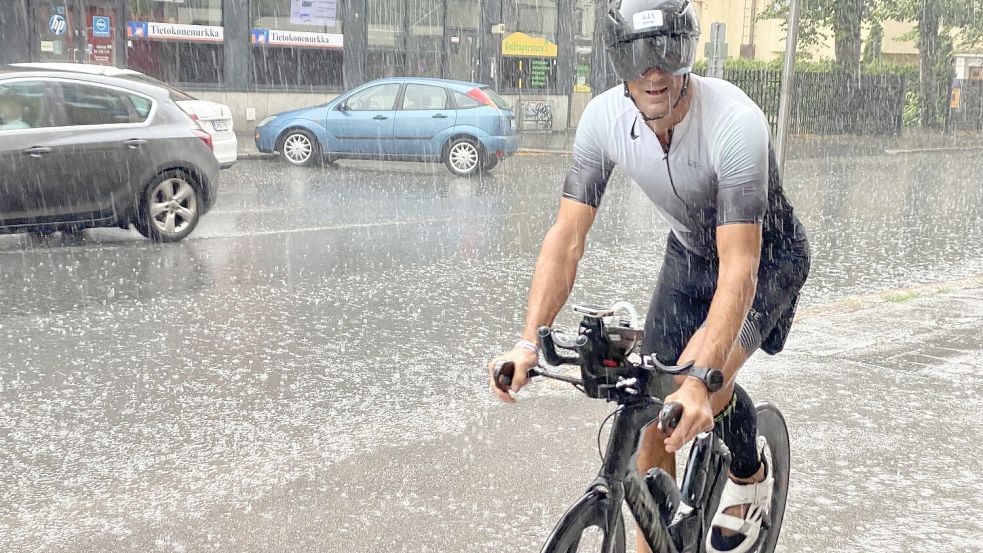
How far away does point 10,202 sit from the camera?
987cm

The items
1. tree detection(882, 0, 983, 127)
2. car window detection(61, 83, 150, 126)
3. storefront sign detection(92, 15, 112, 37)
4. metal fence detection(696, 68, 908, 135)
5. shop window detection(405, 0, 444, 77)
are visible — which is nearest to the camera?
car window detection(61, 83, 150, 126)

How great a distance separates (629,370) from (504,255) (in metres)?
7.94

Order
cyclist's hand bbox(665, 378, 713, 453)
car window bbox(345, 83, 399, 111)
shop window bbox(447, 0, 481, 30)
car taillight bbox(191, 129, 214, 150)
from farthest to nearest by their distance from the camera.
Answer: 1. shop window bbox(447, 0, 481, 30)
2. car window bbox(345, 83, 399, 111)
3. car taillight bbox(191, 129, 214, 150)
4. cyclist's hand bbox(665, 378, 713, 453)

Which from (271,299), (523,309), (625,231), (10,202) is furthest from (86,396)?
(625,231)

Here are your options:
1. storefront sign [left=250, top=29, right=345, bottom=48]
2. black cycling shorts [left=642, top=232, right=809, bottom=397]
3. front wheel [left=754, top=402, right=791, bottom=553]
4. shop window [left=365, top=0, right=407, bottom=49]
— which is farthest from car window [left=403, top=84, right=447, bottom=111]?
black cycling shorts [left=642, top=232, right=809, bottom=397]

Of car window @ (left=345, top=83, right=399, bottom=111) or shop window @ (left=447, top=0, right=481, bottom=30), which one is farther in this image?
shop window @ (left=447, top=0, right=481, bottom=30)

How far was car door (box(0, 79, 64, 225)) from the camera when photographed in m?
9.86

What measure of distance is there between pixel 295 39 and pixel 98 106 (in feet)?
49.3

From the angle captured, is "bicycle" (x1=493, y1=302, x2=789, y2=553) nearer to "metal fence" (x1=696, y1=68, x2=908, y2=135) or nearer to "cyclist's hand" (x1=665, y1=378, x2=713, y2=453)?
"cyclist's hand" (x1=665, y1=378, x2=713, y2=453)

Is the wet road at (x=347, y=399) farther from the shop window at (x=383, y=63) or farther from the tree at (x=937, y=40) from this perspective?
the tree at (x=937, y=40)

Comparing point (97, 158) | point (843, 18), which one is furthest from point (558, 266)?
point (843, 18)

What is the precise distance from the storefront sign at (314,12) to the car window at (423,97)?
7.44m

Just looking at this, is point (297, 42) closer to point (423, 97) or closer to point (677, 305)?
point (423, 97)

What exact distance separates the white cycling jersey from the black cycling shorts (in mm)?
53
